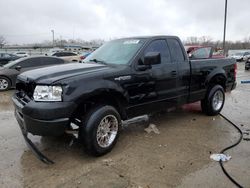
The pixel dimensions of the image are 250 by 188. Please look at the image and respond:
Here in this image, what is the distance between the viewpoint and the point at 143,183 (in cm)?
365

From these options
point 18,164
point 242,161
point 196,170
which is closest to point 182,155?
point 196,170

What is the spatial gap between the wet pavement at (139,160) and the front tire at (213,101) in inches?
23.8

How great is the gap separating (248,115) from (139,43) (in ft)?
12.0

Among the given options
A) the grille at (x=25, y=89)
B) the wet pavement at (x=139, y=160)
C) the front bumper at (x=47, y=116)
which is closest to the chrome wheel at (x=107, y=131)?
the wet pavement at (x=139, y=160)

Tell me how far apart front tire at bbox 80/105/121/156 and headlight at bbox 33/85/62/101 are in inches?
22.3

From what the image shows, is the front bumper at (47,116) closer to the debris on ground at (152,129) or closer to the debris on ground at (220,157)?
the debris on ground at (152,129)

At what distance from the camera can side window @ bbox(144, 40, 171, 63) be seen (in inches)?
211

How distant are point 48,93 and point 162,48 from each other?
262 cm

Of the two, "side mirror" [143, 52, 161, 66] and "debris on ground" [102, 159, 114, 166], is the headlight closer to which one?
"debris on ground" [102, 159, 114, 166]

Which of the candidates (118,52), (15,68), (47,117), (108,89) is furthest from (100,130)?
(15,68)

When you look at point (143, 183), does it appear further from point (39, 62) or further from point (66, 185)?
point (39, 62)

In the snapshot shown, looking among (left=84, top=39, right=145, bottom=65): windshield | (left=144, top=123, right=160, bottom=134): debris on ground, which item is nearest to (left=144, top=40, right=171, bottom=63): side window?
(left=84, top=39, right=145, bottom=65): windshield

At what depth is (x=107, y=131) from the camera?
4.54 m

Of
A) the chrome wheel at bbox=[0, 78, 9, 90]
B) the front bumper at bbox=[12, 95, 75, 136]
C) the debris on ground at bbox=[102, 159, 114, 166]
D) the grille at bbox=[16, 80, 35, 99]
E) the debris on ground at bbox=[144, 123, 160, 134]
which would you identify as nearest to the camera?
the front bumper at bbox=[12, 95, 75, 136]
